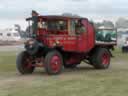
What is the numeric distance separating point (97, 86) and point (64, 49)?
18.0 feet

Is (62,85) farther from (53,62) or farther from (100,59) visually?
(100,59)

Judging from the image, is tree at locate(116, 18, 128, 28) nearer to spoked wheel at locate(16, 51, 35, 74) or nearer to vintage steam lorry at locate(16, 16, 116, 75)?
vintage steam lorry at locate(16, 16, 116, 75)

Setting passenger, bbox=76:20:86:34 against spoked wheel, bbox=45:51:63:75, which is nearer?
spoked wheel, bbox=45:51:63:75

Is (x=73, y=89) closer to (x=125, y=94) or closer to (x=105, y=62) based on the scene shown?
(x=125, y=94)

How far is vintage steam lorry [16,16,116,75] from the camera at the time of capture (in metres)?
20.0

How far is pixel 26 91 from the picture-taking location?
47.9 feet

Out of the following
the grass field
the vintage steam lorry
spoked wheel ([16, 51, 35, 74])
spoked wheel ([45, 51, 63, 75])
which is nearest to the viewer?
the grass field

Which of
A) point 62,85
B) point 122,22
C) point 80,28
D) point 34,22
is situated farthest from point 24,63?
point 122,22

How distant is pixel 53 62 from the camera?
1984cm

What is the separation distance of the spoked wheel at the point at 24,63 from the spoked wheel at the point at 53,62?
52.4 inches

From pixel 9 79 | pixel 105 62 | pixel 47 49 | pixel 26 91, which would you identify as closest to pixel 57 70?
pixel 47 49

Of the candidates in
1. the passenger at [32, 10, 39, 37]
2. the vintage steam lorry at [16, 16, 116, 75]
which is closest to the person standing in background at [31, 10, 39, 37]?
the passenger at [32, 10, 39, 37]

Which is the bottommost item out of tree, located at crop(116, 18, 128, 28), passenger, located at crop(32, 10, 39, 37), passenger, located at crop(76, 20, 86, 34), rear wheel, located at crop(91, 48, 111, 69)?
tree, located at crop(116, 18, 128, 28)

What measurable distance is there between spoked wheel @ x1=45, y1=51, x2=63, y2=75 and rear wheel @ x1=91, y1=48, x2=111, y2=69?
2.97 meters
